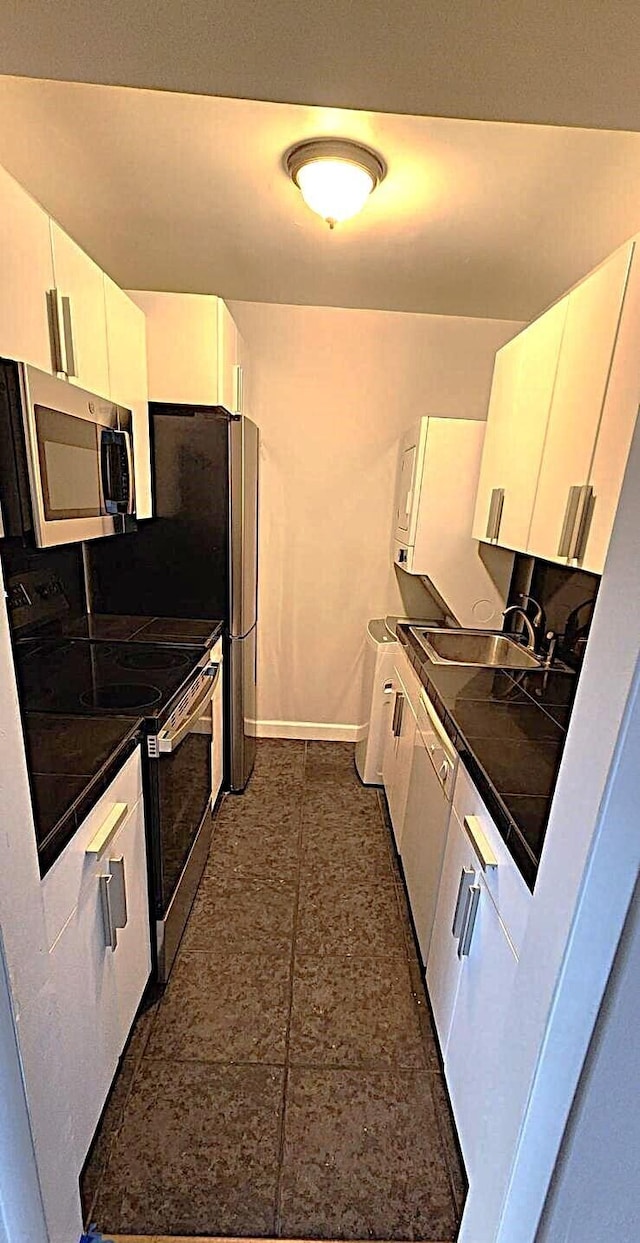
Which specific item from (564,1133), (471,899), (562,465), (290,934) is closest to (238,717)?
(290,934)

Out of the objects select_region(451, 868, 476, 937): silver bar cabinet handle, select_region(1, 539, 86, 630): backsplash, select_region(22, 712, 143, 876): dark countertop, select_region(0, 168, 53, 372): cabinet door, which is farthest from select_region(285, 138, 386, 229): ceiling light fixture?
select_region(451, 868, 476, 937): silver bar cabinet handle

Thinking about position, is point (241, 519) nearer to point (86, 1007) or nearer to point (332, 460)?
point (332, 460)

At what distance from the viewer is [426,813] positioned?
185cm

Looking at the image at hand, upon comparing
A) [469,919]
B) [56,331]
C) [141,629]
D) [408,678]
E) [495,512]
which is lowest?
[469,919]

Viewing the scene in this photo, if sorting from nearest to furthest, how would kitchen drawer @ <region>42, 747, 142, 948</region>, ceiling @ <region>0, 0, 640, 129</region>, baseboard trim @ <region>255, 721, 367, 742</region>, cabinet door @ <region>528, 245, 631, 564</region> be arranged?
ceiling @ <region>0, 0, 640, 129</region> < kitchen drawer @ <region>42, 747, 142, 948</region> < cabinet door @ <region>528, 245, 631, 564</region> < baseboard trim @ <region>255, 721, 367, 742</region>

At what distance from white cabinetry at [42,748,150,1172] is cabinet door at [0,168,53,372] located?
1046mm

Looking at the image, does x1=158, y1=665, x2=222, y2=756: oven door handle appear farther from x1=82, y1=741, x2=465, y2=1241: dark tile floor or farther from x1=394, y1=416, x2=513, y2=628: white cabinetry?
x1=394, y1=416, x2=513, y2=628: white cabinetry

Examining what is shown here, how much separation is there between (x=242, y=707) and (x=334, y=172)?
7.01 feet

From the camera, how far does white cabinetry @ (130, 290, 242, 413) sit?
224 cm

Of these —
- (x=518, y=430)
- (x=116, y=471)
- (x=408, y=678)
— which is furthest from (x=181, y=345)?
(x=408, y=678)

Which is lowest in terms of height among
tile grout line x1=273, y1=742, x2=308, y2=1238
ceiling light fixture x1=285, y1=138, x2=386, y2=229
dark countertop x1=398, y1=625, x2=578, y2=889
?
tile grout line x1=273, y1=742, x2=308, y2=1238

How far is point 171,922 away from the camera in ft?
5.77

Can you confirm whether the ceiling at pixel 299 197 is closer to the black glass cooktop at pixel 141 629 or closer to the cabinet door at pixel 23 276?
the cabinet door at pixel 23 276

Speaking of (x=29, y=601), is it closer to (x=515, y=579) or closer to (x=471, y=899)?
(x=471, y=899)
